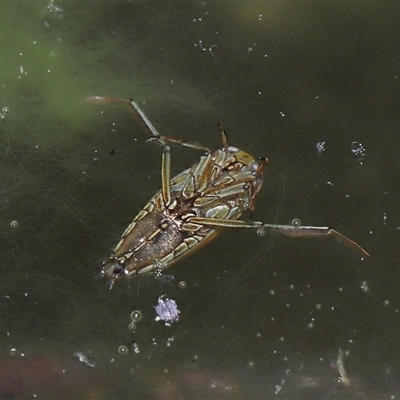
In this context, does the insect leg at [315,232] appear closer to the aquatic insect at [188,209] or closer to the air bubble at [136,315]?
the aquatic insect at [188,209]

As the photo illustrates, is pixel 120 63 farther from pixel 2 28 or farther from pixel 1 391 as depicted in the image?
pixel 1 391

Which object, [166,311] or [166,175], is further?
[166,311]

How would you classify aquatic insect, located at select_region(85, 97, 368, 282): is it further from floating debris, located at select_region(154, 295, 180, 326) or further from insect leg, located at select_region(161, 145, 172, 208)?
floating debris, located at select_region(154, 295, 180, 326)

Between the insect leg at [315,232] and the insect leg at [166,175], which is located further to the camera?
the insect leg at [315,232]

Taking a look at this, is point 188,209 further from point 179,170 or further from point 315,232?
point 315,232

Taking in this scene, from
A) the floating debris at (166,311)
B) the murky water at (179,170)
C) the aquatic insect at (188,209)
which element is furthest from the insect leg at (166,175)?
the floating debris at (166,311)

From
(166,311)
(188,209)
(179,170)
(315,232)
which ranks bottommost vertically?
(166,311)

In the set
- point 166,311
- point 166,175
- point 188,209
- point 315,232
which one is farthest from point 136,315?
point 315,232
